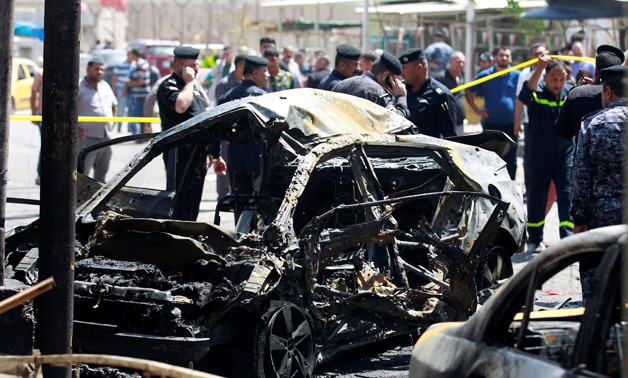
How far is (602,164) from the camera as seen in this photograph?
22.3ft

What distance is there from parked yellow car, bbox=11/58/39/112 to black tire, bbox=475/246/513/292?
25.1 m

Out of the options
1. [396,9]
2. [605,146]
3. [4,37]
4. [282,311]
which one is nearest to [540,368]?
[282,311]

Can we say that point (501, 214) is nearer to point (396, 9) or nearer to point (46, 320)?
point (46, 320)

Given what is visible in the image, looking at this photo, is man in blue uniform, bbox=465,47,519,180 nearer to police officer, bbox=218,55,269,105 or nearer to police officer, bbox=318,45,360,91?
police officer, bbox=318,45,360,91

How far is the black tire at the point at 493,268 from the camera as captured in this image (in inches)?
308

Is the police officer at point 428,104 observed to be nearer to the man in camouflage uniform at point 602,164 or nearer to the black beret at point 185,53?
the black beret at point 185,53

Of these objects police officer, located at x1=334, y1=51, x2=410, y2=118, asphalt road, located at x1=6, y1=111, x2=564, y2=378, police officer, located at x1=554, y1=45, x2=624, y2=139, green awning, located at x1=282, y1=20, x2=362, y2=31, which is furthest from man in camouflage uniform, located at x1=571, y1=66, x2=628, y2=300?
green awning, located at x1=282, y1=20, x2=362, y2=31

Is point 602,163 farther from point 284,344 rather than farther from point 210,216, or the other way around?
point 210,216

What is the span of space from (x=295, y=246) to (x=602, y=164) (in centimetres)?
186

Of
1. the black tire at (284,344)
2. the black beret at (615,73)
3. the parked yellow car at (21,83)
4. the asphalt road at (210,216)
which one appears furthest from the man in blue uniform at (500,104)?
the parked yellow car at (21,83)

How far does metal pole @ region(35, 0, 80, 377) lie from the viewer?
18.0 feet

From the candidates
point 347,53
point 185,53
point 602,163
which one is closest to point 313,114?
point 602,163

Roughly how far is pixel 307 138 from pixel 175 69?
3892 millimetres

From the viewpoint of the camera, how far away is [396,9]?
2636 cm
